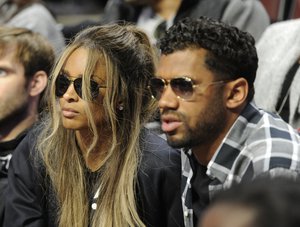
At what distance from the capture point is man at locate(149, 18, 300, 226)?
2693 millimetres

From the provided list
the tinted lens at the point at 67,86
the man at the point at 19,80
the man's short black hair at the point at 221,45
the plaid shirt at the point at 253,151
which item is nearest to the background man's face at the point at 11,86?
the man at the point at 19,80

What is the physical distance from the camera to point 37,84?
3990mm

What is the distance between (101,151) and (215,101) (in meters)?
0.70

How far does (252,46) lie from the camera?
2.75m

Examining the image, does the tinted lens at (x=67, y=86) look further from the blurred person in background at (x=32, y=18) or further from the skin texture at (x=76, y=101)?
the blurred person in background at (x=32, y=18)

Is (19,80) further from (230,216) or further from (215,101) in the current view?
(230,216)

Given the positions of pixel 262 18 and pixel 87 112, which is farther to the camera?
pixel 262 18

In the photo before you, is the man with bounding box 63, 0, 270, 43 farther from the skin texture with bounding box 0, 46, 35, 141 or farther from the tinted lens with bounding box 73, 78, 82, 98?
the tinted lens with bounding box 73, 78, 82, 98

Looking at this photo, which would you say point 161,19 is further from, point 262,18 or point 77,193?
point 77,193

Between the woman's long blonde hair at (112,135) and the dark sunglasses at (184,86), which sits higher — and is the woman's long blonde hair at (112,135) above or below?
below

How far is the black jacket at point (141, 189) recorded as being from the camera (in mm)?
3041

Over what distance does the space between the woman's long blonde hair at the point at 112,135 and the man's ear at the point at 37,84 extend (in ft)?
2.26

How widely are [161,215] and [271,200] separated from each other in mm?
1983

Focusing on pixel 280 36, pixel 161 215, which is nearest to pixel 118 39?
pixel 161 215
